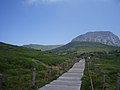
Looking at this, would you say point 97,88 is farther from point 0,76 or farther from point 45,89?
point 0,76

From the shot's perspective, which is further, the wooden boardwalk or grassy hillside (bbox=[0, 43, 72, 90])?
grassy hillside (bbox=[0, 43, 72, 90])

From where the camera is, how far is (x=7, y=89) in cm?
2219

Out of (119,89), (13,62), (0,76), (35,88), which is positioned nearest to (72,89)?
(35,88)

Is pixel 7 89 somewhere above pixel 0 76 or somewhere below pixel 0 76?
below

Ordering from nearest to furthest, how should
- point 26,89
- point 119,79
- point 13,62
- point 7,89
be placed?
point 119,79, point 26,89, point 7,89, point 13,62

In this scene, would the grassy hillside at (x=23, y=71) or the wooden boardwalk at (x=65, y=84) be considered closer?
the wooden boardwalk at (x=65, y=84)

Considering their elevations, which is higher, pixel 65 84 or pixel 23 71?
pixel 23 71

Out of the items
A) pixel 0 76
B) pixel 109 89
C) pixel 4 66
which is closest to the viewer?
pixel 0 76

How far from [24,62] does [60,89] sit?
39055mm

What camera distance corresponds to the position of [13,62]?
5728cm

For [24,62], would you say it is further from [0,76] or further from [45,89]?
[0,76]

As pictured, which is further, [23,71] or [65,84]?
[23,71]

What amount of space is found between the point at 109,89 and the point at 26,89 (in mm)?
9043

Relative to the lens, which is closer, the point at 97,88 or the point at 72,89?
the point at 72,89
